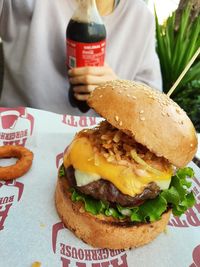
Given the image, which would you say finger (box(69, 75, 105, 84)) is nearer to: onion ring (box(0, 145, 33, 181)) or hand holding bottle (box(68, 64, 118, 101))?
hand holding bottle (box(68, 64, 118, 101))

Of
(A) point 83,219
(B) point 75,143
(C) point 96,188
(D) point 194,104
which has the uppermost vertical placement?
(B) point 75,143

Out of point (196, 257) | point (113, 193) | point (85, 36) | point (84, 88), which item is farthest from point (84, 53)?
point (196, 257)

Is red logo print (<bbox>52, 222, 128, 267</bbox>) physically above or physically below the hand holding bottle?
below

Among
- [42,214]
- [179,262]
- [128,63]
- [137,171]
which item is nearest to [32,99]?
[128,63]

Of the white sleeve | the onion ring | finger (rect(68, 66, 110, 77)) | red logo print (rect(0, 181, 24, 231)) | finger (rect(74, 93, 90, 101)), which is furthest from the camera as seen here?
the white sleeve

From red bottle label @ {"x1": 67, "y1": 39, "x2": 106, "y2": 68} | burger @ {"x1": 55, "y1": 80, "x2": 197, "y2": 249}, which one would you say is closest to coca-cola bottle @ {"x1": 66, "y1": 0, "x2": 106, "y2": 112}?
red bottle label @ {"x1": 67, "y1": 39, "x2": 106, "y2": 68}

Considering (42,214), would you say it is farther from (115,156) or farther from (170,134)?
(170,134)

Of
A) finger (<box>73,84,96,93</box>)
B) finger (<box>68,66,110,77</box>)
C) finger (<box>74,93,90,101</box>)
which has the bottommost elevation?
finger (<box>74,93,90,101</box>)

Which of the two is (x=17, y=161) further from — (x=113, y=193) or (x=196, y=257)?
(x=196, y=257)
